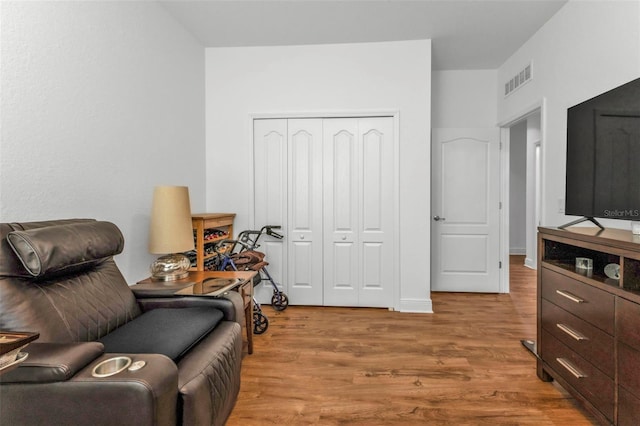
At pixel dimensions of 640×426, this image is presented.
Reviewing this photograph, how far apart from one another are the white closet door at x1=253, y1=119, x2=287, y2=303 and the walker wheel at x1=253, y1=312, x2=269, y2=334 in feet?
2.21

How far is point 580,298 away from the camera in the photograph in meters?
1.77

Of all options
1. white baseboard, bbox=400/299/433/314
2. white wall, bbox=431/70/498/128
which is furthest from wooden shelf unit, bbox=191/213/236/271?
white wall, bbox=431/70/498/128

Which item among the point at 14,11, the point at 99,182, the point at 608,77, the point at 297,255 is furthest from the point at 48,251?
the point at 608,77

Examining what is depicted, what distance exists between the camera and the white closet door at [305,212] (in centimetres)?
369

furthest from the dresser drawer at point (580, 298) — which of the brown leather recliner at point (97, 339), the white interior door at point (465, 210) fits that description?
the white interior door at point (465, 210)

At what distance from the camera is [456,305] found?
12.2ft

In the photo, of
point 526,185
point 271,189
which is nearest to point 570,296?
point 271,189

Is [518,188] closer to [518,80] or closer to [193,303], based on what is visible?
[518,80]

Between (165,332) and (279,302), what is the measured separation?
207 cm

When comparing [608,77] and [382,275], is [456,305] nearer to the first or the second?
[382,275]

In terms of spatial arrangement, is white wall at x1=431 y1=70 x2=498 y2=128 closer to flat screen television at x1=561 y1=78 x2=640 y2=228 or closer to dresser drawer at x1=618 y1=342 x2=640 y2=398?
flat screen television at x1=561 y1=78 x2=640 y2=228

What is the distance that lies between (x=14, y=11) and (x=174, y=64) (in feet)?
4.95

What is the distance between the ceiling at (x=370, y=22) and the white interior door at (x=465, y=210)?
1.05 metres

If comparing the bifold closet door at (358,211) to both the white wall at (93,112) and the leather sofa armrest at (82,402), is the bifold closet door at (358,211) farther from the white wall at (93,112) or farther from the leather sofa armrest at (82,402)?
the leather sofa armrest at (82,402)
